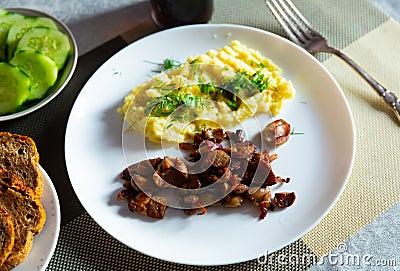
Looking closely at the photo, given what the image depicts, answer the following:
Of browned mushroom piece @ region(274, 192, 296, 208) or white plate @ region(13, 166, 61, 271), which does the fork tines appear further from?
white plate @ region(13, 166, 61, 271)

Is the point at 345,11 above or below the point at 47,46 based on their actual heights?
above

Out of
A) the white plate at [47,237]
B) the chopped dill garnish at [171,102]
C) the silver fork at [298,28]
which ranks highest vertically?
the silver fork at [298,28]

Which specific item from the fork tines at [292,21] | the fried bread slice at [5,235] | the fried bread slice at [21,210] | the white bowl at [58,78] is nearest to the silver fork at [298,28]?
the fork tines at [292,21]

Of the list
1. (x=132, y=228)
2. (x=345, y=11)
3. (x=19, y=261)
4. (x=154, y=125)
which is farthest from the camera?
(x=345, y=11)

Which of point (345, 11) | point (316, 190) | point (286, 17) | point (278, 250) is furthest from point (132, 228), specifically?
point (345, 11)

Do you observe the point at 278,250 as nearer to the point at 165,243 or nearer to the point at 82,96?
the point at 165,243

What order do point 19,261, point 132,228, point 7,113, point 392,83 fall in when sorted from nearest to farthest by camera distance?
point 19,261, point 132,228, point 7,113, point 392,83

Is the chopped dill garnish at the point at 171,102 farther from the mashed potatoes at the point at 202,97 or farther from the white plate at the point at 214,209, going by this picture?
the white plate at the point at 214,209

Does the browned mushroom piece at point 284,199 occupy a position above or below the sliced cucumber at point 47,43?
below
